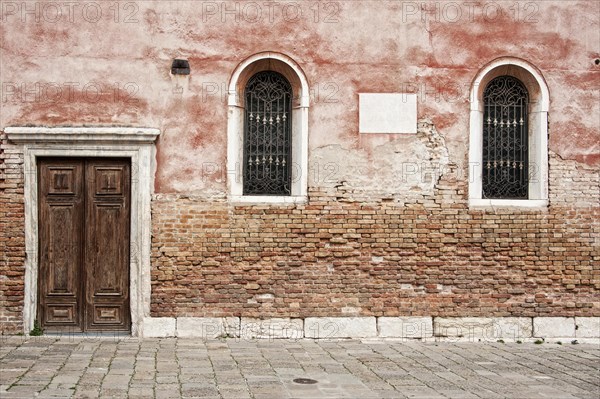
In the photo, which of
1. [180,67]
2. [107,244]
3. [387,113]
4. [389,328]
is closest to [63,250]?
[107,244]

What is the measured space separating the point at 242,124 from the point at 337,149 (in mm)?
1330

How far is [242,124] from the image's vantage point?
35.8ft

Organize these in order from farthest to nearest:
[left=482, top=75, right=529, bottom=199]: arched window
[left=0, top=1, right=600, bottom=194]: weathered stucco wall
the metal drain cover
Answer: [left=482, top=75, right=529, bottom=199]: arched window
[left=0, top=1, right=600, bottom=194]: weathered stucco wall
the metal drain cover

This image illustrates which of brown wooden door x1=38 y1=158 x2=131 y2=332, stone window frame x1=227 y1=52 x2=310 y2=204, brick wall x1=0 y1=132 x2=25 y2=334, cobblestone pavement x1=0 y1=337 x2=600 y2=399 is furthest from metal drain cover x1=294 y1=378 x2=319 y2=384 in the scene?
brick wall x1=0 y1=132 x2=25 y2=334

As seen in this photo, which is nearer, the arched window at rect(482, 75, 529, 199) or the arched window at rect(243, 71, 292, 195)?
the arched window at rect(243, 71, 292, 195)

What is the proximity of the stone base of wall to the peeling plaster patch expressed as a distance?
1.75 m

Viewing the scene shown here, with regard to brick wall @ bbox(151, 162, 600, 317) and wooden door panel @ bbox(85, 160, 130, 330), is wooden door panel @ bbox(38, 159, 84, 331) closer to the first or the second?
wooden door panel @ bbox(85, 160, 130, 330)

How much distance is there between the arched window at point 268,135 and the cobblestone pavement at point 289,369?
7.05 ft

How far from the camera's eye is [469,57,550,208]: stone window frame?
11070mm

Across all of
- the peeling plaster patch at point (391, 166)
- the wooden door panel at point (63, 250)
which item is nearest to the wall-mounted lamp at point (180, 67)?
the peeling plaster patch at point (391, 166)

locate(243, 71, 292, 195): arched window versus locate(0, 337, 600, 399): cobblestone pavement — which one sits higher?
locate(243, 71, 292, 195): arched window

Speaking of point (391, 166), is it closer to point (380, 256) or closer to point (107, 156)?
point (380, 256)

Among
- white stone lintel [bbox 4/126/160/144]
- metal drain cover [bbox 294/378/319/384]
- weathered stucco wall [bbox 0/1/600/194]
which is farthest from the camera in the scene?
weathered stucco wall [bbox 0/1/600/194]

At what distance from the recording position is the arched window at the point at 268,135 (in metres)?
11.0
